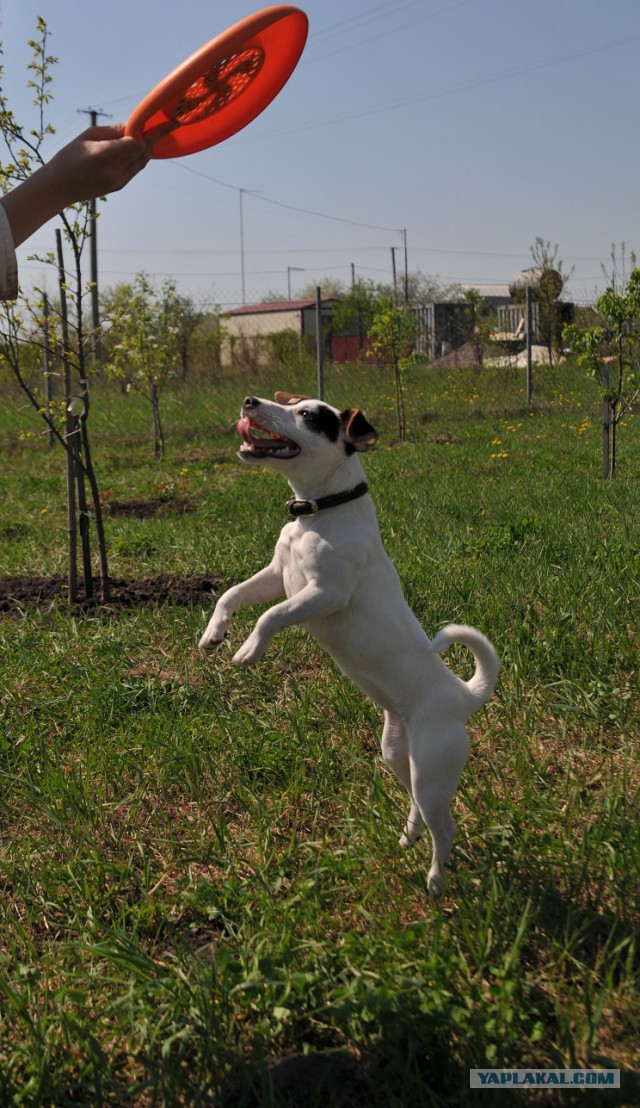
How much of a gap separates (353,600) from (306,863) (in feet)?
2.87

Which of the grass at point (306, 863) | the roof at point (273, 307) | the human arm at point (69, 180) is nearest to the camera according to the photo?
the grass at point (306, 863)

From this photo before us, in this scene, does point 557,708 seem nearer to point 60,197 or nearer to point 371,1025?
point 371,1025

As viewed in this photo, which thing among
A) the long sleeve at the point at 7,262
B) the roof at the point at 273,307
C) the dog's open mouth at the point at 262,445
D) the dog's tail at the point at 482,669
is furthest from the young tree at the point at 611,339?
the roof at the point at 273,307

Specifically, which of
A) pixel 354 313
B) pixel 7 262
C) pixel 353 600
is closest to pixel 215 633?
pixel 353 600

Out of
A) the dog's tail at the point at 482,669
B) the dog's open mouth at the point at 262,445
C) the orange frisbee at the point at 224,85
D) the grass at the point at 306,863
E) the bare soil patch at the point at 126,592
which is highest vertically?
the orange frisbee at the point at 224,85

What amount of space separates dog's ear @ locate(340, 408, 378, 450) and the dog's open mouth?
0.15 m

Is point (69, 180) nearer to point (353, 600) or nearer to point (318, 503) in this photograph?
point (318, 503)

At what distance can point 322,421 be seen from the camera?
2369 millimetres

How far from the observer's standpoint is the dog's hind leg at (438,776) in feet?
7.88

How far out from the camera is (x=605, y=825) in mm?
2719

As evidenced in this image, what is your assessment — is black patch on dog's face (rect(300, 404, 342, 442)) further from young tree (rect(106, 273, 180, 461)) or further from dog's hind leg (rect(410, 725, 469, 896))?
young tree (rect(106, 273, 180, 461))

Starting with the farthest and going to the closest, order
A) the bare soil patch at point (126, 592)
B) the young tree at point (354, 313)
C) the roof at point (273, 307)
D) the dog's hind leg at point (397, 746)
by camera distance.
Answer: the roof at point (273, 307) → the young tree at point (354, 313) → the bare soil patch at point (126, 592) → the dog's hind leg at point (397, 746)

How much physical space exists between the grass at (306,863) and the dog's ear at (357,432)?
1159 mm

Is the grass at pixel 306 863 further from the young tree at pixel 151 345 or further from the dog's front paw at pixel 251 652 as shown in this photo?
the young tree at pixel 151 345
